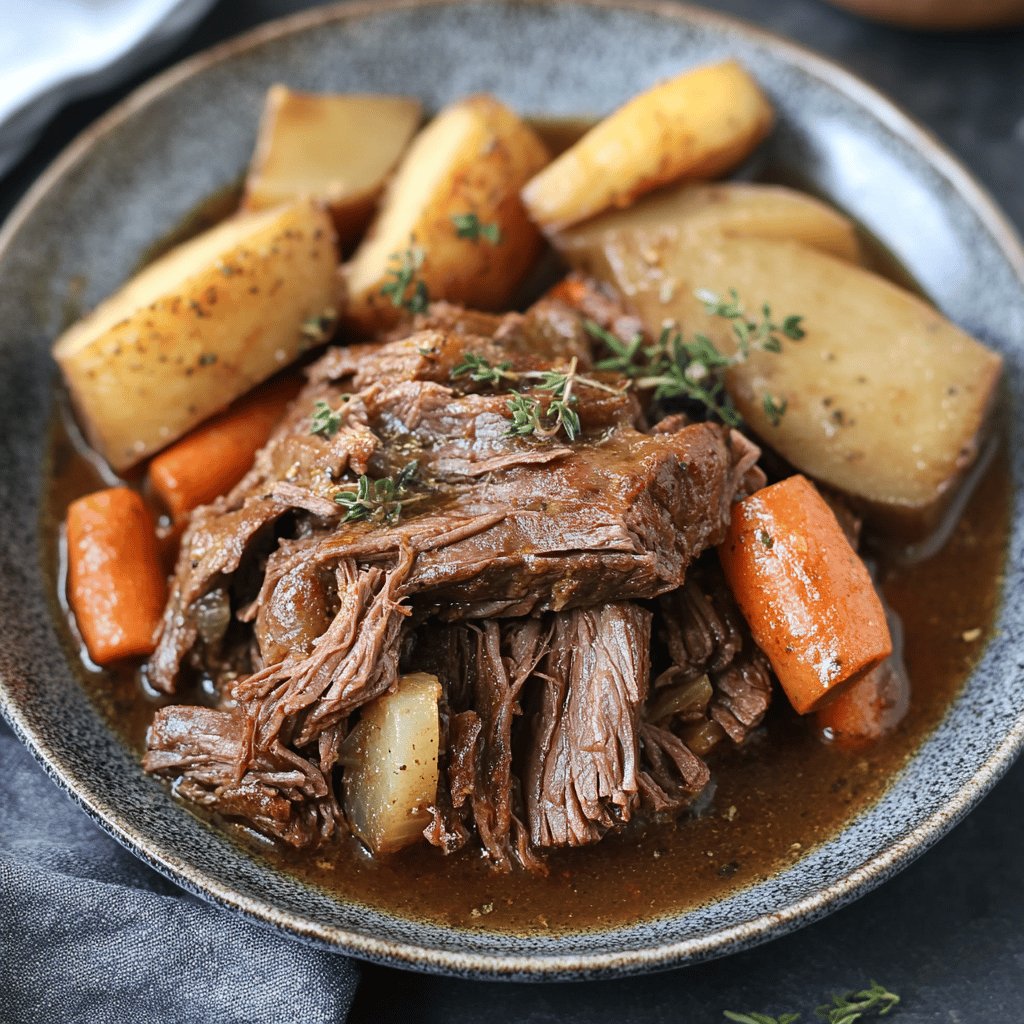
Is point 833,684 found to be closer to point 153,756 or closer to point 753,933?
point 753,933

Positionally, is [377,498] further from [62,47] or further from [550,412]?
[62,47]

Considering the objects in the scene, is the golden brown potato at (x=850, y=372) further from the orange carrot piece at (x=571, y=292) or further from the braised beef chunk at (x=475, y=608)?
the braised beef chunk at (x=475, y=608)

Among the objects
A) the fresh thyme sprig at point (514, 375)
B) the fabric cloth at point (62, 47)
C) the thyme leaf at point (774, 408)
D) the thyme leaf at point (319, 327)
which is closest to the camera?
the fresh thyme sprig at point (514, 375)

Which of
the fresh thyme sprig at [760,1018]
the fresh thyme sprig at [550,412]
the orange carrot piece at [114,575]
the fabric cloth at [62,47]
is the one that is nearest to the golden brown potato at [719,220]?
the fresh thyme sprig at [550,412]

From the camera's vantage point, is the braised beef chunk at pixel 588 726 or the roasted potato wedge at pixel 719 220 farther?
the roasted potato wedge at pixel 719 220

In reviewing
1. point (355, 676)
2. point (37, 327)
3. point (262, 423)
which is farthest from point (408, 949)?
point (37, 327)

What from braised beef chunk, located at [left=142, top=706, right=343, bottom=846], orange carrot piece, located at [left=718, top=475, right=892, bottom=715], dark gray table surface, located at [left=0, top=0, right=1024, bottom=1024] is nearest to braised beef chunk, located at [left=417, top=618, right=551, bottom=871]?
braised beef chunk, located at [left=142, top=706, right=343, bottom=846]

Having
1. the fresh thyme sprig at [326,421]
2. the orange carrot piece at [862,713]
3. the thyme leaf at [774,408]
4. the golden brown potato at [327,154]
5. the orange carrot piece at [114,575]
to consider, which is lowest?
the orange carrot piece at [862,713]
